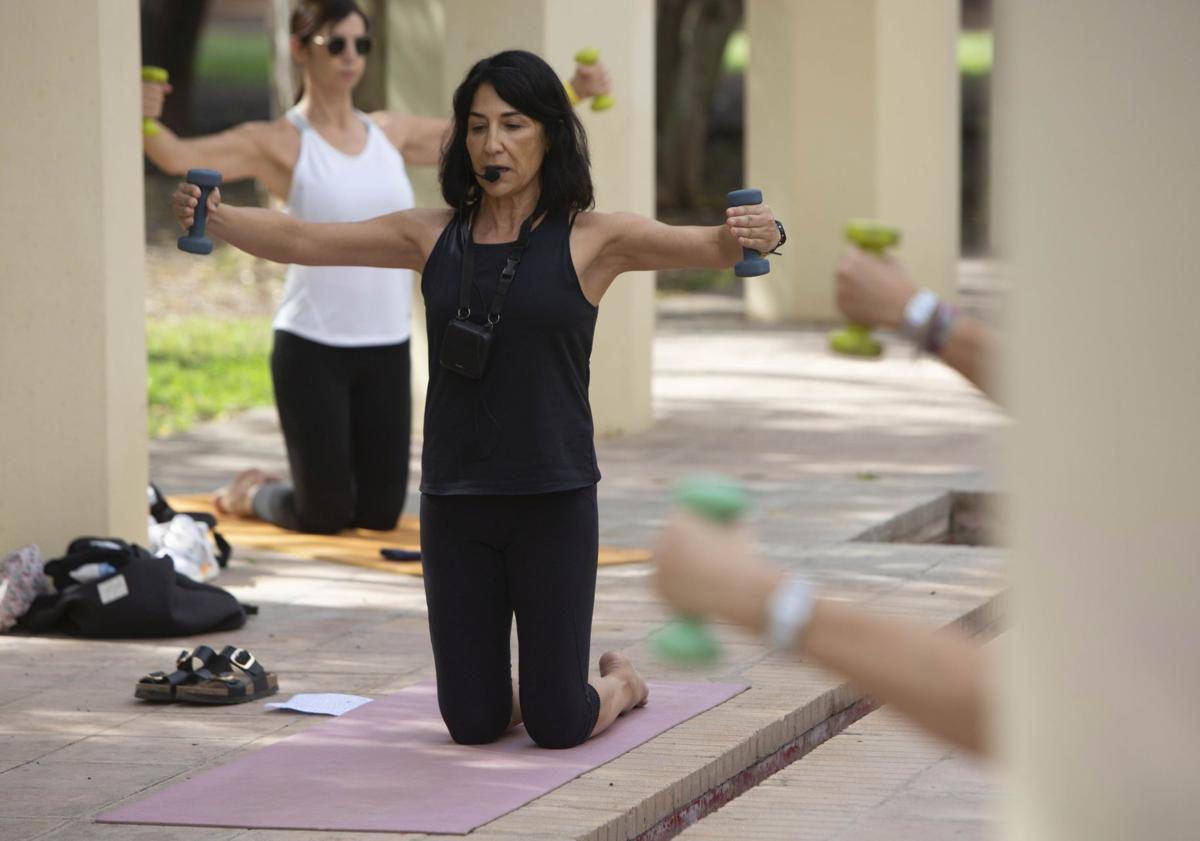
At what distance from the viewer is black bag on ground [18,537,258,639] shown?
23.4ft

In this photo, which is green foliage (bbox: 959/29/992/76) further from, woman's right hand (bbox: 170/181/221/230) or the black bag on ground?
woman's right hand (bbox: 170/181/221/230)

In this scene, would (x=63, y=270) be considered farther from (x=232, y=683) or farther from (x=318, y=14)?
(x=232, y=683)

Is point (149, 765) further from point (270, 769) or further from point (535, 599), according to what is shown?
point (535, 599)

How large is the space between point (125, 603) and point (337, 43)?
2.76 m

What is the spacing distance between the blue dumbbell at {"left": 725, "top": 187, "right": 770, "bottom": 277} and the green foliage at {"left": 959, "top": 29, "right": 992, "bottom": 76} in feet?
122

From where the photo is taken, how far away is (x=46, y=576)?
24.4 feet

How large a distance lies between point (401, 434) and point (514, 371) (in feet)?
12.1

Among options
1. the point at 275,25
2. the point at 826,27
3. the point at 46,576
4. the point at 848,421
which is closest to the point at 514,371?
the point at 46,576

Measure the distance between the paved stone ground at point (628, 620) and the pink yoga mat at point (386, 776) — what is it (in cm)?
8

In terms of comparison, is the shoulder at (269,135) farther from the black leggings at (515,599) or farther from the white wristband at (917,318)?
the white wristband at (917,318)

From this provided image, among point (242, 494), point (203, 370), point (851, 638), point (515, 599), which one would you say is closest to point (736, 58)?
point (203, 370)

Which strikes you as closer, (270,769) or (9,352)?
(270,769)

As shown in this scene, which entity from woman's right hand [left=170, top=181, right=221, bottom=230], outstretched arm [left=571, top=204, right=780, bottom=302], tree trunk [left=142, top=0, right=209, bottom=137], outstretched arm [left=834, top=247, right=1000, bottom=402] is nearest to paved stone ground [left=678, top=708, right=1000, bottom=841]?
outstretched arm [left=571, top=204, right=780, bottom=302]

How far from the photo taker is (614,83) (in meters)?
11.9
